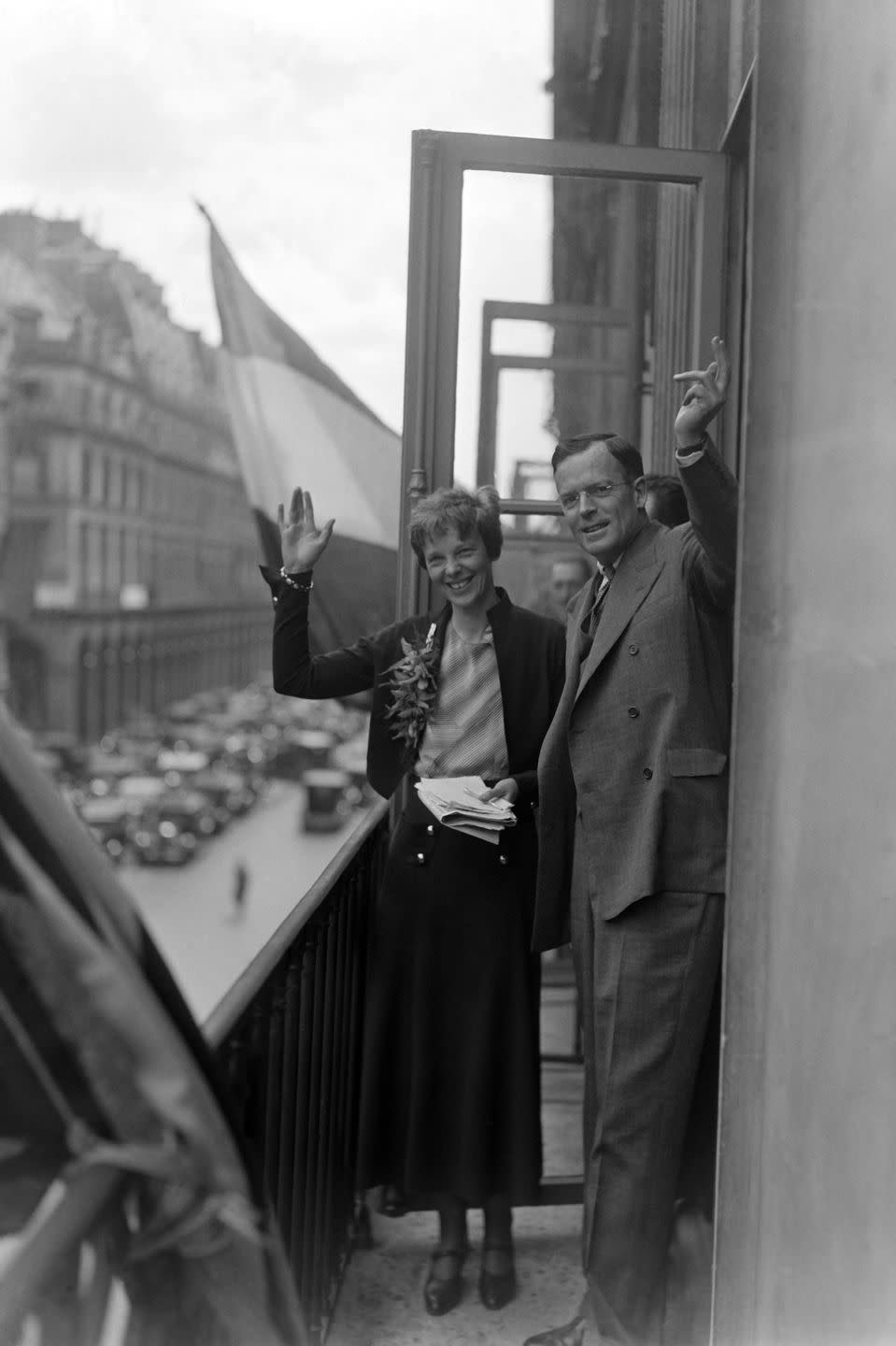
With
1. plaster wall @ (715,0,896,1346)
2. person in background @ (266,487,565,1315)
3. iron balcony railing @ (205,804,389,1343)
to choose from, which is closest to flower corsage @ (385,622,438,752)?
person in background @ (266,487,565,1315)

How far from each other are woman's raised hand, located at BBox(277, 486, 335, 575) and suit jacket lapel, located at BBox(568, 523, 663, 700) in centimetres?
51

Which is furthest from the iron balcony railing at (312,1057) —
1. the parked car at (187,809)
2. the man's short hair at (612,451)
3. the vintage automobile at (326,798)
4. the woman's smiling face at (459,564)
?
the vintage automobile at (326,798)

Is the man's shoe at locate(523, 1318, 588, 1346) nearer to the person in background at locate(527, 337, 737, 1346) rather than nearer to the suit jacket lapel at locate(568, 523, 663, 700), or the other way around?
the person in background at locate(527, 337, 737, 1346)

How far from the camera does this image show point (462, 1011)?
204cm

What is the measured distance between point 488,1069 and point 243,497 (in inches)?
47.3

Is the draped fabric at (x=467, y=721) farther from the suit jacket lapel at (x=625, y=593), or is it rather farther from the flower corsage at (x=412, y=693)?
the suit jacket lapel at (x=625, y=593)

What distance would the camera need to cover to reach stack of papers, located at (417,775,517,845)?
1883 millimetres

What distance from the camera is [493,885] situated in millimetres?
2014

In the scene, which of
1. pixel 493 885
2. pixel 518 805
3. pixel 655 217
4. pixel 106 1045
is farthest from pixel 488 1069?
pixel 655 217

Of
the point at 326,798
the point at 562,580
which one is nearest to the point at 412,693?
the point at 562,580

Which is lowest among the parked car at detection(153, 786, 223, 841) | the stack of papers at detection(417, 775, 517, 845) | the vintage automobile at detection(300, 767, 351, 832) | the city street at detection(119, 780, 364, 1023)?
the city street at detection(119, 780, 364, 1023)

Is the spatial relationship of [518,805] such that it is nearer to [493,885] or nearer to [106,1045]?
[493,885]

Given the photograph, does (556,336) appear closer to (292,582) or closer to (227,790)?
(292,582)

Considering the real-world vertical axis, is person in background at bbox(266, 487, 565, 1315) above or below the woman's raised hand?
below
